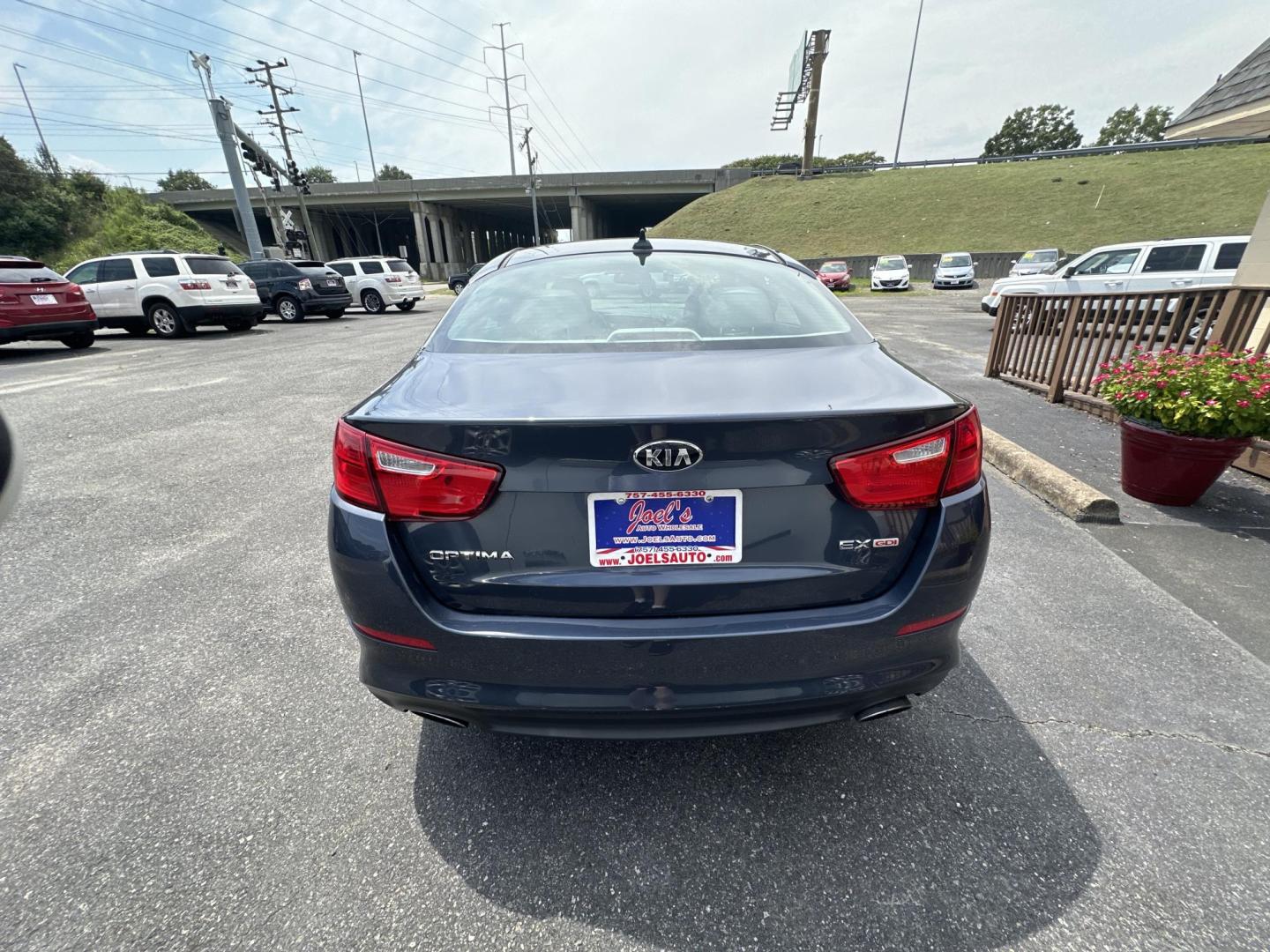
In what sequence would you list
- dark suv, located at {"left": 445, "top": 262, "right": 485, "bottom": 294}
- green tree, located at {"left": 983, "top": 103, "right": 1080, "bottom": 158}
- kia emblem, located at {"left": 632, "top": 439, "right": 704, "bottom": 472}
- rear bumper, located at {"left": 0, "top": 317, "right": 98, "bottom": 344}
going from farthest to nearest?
1. green tree, located at {"left": 983, "top": 103, "right": 1080, "bottom": 158}
2. rear bumper, located at {"left": 0, "top": 317, "right": 98, "bottom": 344}
3. dark suv, located at {"left": 445, "top": 262, "right": 485, "bottom": 294}
4. kia emblem, located at {"left": 632, "top": 439, "right": 704, "bottom": 472}

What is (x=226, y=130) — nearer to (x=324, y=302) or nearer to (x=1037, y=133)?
(x=324, y=302)

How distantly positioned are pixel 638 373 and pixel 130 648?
2.62 meters

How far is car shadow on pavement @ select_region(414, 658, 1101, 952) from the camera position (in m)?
1.46

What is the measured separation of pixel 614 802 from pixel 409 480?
1.18 metres

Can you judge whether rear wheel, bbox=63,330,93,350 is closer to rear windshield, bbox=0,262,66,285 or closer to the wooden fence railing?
rear windshield, bbox=0,262,66,285

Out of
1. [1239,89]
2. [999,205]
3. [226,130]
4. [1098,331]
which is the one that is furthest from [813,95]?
[1098,331]

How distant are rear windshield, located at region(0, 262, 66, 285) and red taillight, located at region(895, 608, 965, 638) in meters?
13.7

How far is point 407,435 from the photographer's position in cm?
140

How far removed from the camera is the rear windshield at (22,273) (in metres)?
9.27

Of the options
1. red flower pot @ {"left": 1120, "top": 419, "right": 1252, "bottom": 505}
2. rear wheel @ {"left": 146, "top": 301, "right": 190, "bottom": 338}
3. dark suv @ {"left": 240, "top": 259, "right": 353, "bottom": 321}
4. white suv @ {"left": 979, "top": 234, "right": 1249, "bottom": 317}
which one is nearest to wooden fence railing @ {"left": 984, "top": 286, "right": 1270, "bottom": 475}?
red flower pot @ {"left": 1120, "top": 419, "right": 1252, "bottom": 505}

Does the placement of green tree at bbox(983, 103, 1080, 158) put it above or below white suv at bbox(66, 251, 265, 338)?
above

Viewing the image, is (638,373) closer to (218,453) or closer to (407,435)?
(407,435)

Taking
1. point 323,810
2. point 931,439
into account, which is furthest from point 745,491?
point 323,810

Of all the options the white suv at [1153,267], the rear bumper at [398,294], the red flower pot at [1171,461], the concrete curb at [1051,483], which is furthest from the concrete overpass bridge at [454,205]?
the red flower pot at [1171,461]
